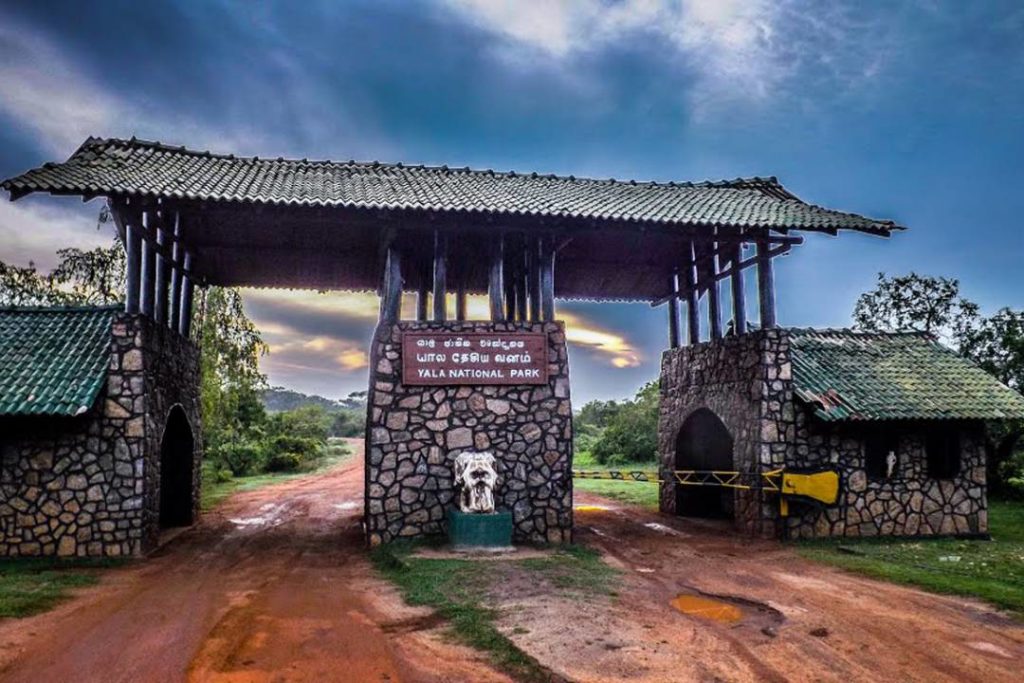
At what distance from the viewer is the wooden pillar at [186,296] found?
1489 centimetres

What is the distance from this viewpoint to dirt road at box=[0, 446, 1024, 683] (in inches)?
228

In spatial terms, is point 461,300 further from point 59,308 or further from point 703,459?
point 59,308

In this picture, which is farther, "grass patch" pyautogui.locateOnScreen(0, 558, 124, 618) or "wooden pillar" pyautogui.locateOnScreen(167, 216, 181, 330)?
"wooden pillar" pyautogui.locateOnScreen(167, 216, 181, 330)

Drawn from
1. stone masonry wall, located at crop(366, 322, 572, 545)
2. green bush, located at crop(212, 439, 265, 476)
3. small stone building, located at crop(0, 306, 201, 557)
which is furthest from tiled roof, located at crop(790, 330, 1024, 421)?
green bush, located at crop(212, 439, 265, 476)

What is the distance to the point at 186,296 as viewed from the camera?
15.4 m

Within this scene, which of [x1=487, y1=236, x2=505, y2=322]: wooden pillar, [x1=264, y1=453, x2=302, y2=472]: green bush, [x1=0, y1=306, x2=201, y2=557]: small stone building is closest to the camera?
[x1=0, y1=306, x2=201, y2=557]: small stone building

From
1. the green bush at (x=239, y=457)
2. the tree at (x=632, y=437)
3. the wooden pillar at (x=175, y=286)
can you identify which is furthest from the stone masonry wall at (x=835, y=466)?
the green bush at (x=239, y=457)

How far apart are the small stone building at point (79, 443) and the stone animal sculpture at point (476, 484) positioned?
16.7ft

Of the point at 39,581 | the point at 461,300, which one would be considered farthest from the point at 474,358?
the point at 39,581

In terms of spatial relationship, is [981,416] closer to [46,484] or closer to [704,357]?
[704,357]

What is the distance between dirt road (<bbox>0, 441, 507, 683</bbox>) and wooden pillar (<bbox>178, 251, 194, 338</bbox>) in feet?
18.5

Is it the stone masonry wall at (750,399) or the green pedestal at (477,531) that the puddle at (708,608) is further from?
the stone masonry wall at (750,399)

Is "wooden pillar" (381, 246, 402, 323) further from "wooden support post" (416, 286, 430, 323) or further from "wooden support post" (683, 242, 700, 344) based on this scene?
"wooden support post" (683, 242, 700, 344)

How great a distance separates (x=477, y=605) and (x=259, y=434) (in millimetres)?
25068
